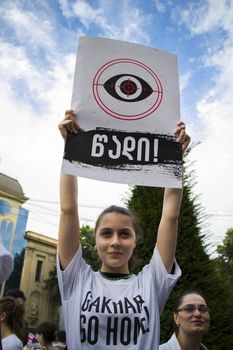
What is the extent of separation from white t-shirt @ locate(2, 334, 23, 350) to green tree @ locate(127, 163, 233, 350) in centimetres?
229

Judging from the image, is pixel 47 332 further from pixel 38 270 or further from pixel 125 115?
pixel 38 270

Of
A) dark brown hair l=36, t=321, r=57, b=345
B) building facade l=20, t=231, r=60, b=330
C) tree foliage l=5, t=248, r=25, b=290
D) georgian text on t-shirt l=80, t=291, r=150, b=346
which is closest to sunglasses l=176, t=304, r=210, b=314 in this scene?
georgian text on t-shirt l=80, t=291, r=150, b=346

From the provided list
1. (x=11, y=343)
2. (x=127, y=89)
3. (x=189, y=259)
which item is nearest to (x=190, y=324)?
(x=11, y=343)

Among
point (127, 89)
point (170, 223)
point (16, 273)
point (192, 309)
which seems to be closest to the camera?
point (170, 223)

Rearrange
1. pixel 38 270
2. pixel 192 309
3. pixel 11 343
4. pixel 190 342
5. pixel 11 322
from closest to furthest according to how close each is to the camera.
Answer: pixel 190 342 → pixel 192 309 → pixel 11 343 → pixel 11 322 → pixel 38 270

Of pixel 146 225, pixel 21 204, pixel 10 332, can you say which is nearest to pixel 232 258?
pixel 21 204

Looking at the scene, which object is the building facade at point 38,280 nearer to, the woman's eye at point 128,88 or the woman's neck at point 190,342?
the woman's neck at point 190,342

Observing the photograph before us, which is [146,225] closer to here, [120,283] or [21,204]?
[120,283]

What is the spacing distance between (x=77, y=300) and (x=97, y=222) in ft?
1.44

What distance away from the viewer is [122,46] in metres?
2.22

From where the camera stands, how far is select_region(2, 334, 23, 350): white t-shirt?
3.30 meters

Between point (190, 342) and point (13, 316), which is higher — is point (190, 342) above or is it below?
below

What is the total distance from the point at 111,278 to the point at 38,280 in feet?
101

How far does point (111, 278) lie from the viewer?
6.13ft
